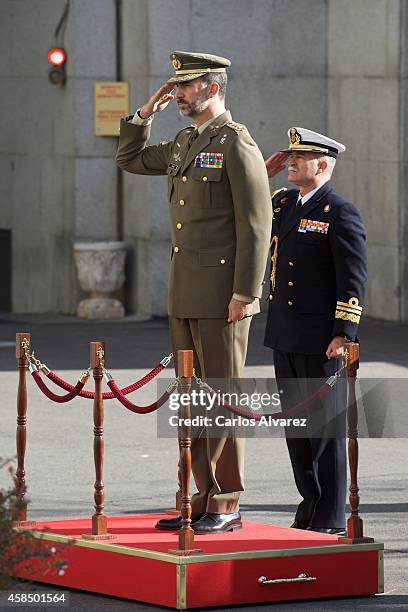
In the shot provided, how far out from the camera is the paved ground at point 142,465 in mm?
8687

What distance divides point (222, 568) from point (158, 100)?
205 cm

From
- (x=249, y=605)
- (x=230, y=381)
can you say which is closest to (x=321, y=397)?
(x=230, y=381)

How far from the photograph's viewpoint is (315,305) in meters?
8.46

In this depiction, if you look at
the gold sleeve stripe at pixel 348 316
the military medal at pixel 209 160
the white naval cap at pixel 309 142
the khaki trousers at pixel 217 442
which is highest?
the white naval cap at pixel 309 142

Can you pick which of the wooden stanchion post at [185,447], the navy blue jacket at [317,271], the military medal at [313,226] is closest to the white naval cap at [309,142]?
the navy blue jacket at [317,271]

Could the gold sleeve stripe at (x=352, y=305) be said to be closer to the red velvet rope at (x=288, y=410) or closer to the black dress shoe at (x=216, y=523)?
the red velvet rope at (x=288, y=410)

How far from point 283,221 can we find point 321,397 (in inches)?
35.6

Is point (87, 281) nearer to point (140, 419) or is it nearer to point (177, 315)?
point (140, 419)

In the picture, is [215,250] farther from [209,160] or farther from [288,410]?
[288,410]

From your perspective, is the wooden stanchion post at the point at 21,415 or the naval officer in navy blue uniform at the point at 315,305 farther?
the naval officer in navy blue uniform at the point at 315,305

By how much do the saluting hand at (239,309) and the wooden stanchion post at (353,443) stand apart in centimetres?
49

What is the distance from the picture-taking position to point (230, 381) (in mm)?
7906

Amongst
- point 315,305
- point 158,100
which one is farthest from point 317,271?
point 158,100

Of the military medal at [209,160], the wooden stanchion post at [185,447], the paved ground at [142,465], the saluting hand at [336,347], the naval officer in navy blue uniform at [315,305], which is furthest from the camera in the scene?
the paved ground at [142,465]
